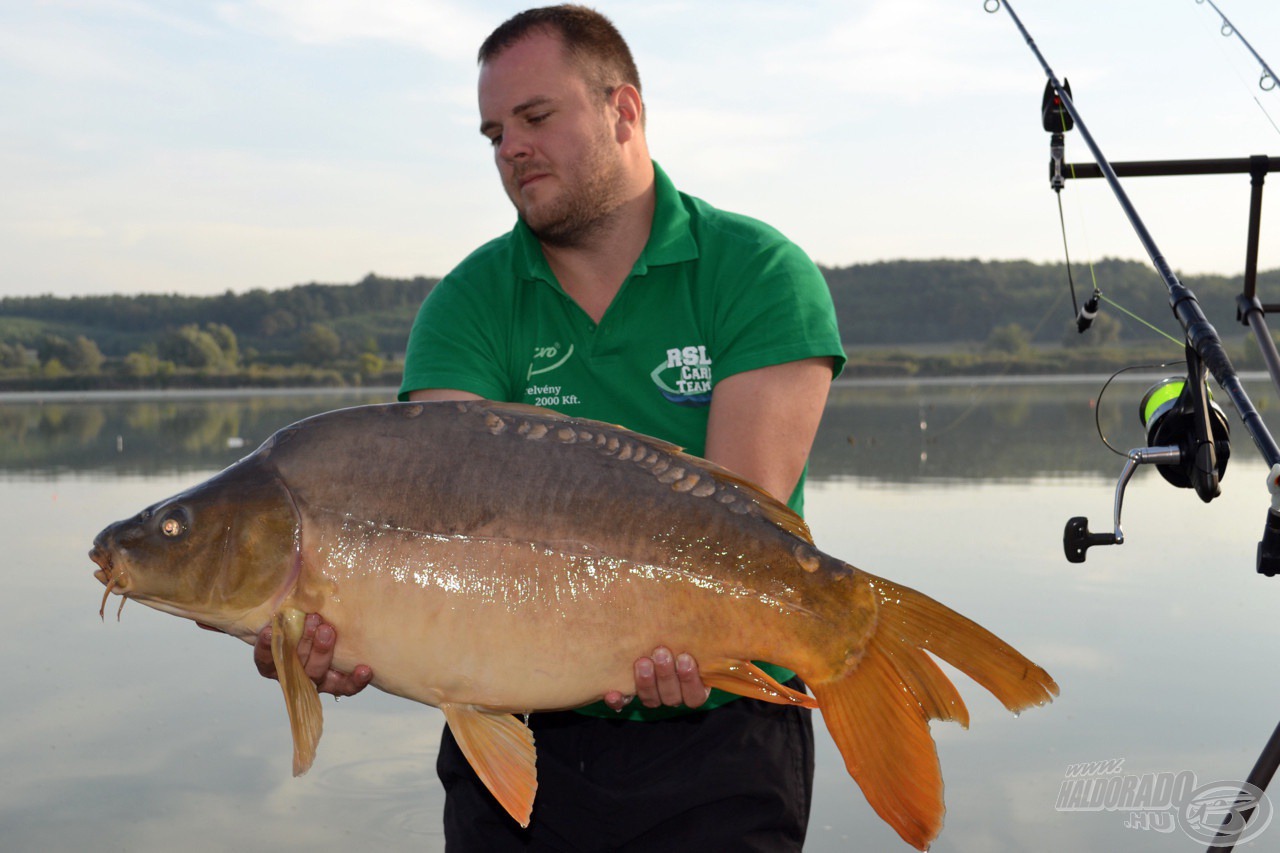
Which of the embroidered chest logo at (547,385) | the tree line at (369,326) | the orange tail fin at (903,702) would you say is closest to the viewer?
the orange tail fin at (903,702)

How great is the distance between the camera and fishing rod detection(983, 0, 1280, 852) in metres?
2.75

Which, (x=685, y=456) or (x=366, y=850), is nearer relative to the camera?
(x=685, y=456)

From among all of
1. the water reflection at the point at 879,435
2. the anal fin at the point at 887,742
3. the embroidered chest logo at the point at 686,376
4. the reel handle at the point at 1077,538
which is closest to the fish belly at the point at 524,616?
the anal fin at the point at 887,742

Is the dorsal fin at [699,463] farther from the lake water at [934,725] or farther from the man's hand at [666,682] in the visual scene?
the lake water at [934,725]

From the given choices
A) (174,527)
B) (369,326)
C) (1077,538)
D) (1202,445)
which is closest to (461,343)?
(174,527)

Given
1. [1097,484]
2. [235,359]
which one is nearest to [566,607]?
[1097,484]

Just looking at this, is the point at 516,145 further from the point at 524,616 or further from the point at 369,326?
the point at 369,326

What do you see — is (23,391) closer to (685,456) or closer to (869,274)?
(869,274)

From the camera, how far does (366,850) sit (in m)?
4.66

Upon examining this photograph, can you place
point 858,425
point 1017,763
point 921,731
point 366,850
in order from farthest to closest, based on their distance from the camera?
point 858,425 < point 1017,763 < point 366,850 < point 921,731

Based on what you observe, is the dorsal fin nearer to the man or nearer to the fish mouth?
the man

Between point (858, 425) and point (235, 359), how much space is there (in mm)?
64072

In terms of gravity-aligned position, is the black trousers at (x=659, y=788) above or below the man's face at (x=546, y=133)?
below

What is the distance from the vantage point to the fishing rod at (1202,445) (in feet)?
9.02
